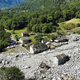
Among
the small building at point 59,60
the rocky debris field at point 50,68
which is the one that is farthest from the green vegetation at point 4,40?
the small building at point 59,60

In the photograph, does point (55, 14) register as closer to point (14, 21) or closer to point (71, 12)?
point (71, 12)

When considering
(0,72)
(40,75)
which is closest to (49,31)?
(40,75)

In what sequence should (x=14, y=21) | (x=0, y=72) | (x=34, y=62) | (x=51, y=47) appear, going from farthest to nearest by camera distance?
1. (x=14, y=21)
2. (x=51, y=47)
3. (x=34, y=62)
4. (x=0, y=72)

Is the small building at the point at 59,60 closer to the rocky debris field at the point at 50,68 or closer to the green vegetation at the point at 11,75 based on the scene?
the rocky debris field at the point at 50,68

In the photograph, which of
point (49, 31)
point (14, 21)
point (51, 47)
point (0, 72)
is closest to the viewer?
point (0, 72)

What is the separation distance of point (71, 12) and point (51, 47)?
→ 204ft

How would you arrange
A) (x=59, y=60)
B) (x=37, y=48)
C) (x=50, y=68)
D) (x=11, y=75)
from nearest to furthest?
1. (x=11, y=75)
2. (x=50, y=68)
3. (x=59, y=60)
4. (x=37, y=48)

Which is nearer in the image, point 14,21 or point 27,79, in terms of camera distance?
point 27,79

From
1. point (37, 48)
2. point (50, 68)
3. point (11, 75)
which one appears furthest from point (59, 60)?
point (11, 75)

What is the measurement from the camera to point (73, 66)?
26.0 meters

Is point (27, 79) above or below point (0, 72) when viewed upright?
below

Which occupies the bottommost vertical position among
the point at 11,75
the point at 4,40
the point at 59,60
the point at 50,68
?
the point at 50,68

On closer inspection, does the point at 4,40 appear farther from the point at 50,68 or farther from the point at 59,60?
the point at 59,60

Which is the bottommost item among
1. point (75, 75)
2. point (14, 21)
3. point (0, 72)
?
point (75, 75)
